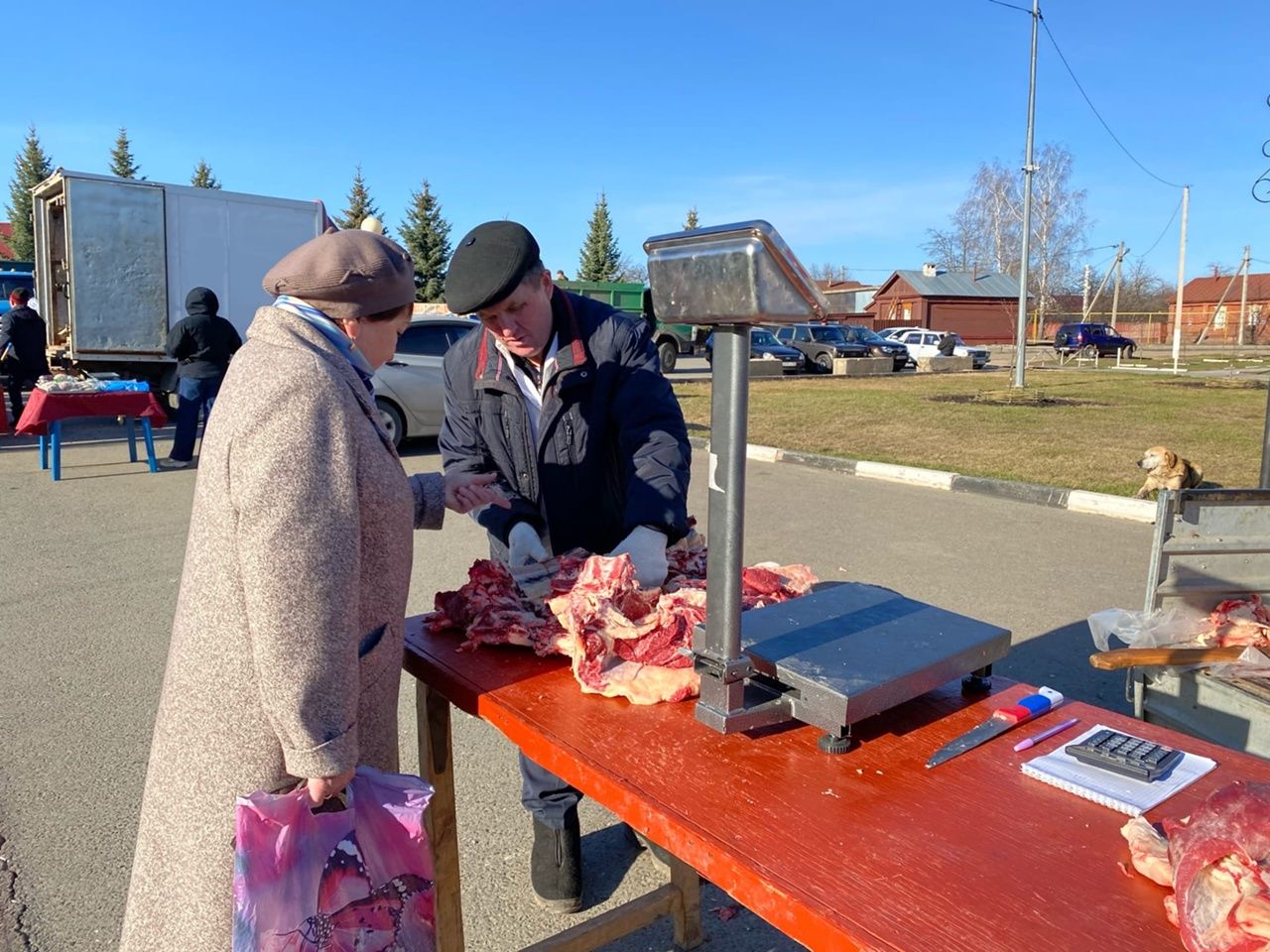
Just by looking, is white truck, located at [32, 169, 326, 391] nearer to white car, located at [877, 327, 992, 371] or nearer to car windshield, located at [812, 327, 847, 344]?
car windshield, located at [812, 327, 847, 344]

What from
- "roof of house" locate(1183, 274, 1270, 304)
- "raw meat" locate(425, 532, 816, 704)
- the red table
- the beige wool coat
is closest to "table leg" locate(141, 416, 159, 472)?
the red table

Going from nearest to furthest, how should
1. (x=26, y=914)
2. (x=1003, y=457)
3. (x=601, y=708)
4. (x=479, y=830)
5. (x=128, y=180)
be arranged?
(x=601, y=708)
(x=26, y=914)
(x=479, y=830)
(x=1003, y=457)
(x=128, y=180)

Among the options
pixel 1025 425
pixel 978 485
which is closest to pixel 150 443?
pixel 978 485

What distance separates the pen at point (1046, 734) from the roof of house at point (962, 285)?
204 feet

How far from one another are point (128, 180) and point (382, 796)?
47.0ft

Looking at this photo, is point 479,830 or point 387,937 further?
point 479,830

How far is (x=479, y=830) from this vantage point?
329cm

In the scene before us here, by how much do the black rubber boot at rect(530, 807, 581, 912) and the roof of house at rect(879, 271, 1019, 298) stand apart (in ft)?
202

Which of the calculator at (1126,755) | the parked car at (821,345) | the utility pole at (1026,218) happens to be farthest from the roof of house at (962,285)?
the calculator at (1126,755)

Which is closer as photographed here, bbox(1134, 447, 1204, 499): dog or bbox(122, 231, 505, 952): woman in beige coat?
bbox(122, 231, 505, 952): woman in beige coat

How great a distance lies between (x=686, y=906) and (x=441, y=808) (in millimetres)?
870

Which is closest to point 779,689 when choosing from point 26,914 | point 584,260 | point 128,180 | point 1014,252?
point 26,914

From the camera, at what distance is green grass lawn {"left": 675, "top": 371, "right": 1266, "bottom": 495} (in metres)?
9.88

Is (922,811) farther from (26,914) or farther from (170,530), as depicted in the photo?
(170,530)
